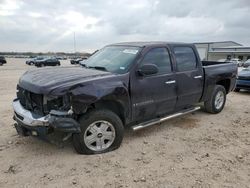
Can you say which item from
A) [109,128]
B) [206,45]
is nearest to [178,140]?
[109,128]

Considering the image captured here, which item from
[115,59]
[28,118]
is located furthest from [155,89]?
[28,118]

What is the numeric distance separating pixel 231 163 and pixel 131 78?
207cm

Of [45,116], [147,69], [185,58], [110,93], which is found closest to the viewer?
[45,116]

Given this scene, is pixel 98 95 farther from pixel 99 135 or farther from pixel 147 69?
pixel 147 69

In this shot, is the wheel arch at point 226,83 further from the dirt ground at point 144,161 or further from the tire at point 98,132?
the tire at point 98,132

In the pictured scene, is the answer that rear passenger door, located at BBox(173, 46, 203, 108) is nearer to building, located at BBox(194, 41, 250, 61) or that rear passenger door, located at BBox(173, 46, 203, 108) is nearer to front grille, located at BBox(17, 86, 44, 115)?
front grille, located at BBox(17, 86, 44, 115)

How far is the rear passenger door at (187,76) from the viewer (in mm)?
5406

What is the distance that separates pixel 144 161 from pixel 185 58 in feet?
8.81

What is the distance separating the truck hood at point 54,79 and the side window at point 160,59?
0.90 metres

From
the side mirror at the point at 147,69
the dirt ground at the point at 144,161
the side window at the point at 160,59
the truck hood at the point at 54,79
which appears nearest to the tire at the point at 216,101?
the dirt ground at the point at 144,161

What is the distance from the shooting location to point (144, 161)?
396 cm

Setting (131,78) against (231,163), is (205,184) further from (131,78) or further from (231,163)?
(131,78)

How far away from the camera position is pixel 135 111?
4609 millimetres

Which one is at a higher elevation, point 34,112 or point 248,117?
point 34,112
